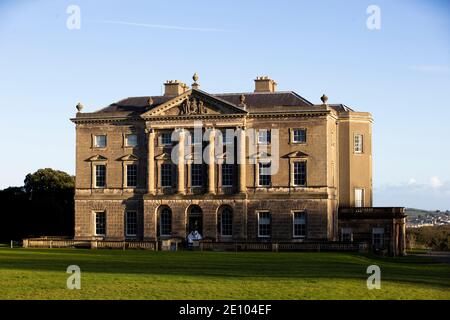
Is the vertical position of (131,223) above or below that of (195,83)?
below

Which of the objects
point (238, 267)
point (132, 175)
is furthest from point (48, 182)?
point (238, 267)

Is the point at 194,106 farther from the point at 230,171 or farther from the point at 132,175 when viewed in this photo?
the point at 132,175

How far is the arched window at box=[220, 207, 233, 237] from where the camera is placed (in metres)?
61.1

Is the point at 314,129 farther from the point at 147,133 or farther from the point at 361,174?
the point at 147,133

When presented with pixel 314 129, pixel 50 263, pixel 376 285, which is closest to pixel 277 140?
pixel 314 129

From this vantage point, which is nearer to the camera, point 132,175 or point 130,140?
point 132,175

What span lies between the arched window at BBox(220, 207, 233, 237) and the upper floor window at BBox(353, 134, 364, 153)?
1019 centimetres

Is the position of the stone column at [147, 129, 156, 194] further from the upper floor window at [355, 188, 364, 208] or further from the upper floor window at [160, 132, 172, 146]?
the upper floor window at [355, 188, 364, 208]

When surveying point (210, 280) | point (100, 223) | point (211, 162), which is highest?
point (211, 162)

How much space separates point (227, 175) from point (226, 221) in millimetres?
3044

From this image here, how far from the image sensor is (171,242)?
56.7 metres

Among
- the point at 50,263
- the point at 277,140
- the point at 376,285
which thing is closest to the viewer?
the point at 376,285

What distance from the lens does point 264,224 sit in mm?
60656
